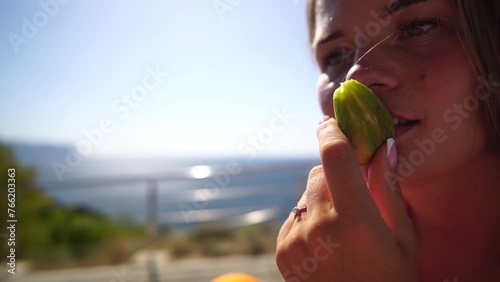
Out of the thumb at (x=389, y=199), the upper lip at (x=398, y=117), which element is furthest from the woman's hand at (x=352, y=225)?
the upper lip at (x=398, y=117)

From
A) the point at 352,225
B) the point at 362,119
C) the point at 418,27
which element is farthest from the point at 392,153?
the point at 418,27

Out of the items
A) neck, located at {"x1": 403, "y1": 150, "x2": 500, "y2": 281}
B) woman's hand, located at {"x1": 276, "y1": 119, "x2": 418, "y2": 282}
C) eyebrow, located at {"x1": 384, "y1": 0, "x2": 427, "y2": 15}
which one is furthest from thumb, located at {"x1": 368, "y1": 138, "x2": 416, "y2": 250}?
eyebrow, located at {"x1": 384, "y1": 0, "x2": 427, "y2": 15}

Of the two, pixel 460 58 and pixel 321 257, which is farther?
pixel 460 58

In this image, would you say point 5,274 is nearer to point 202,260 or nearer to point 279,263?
point 202,260

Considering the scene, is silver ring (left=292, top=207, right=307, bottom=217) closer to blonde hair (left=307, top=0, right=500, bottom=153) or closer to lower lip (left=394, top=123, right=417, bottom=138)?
lower lip (left=394, top=123, right=417, bottom=138)

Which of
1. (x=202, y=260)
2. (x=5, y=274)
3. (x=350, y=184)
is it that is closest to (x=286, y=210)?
(x=202, y=260)

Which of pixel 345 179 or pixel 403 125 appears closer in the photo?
pixel 345 179

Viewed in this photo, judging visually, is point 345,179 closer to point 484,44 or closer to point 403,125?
point 403,125
